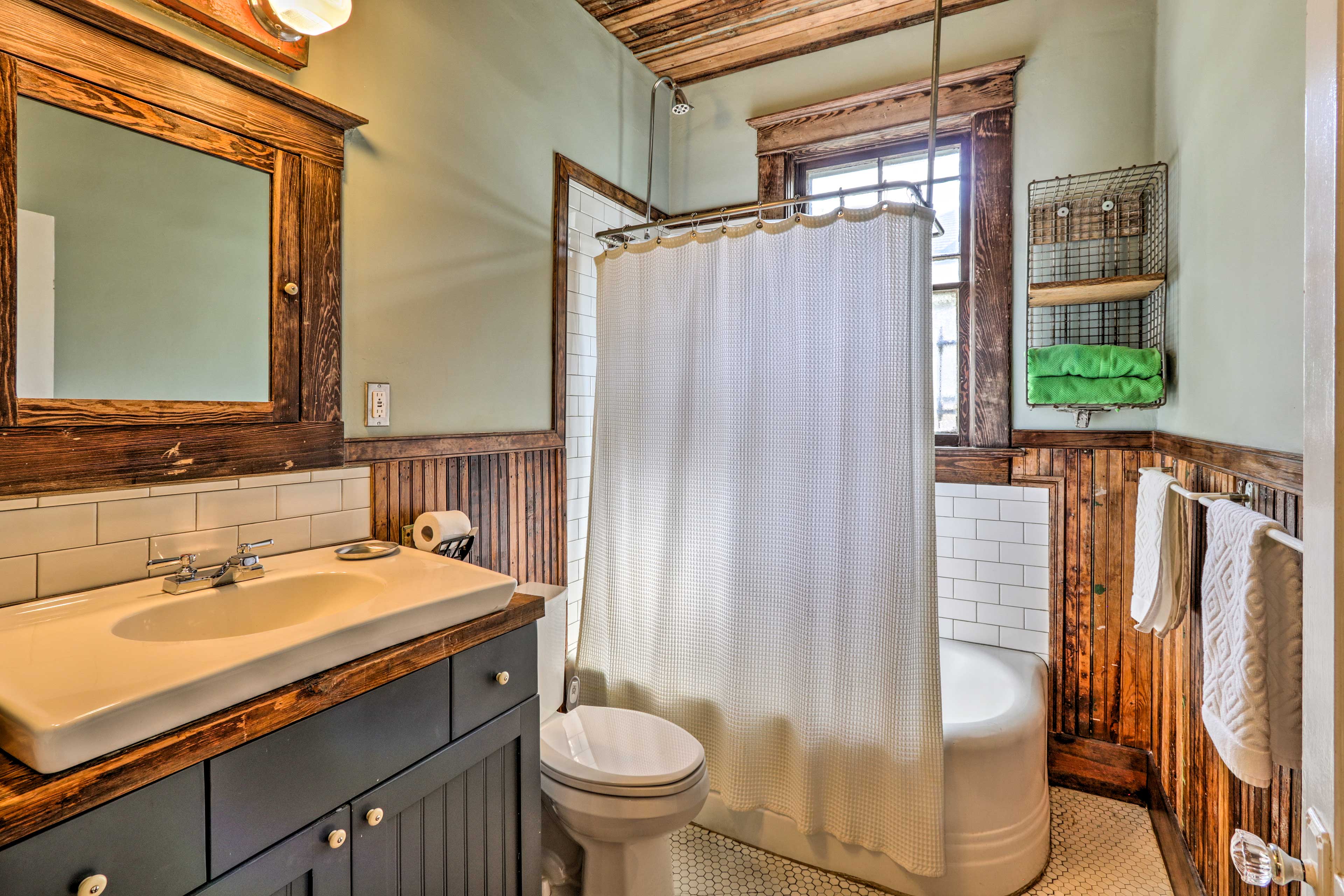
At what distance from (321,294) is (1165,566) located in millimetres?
2054

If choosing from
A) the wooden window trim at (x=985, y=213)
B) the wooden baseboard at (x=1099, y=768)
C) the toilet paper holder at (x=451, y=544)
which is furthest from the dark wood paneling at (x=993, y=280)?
the toilet paper holder at (x=451, y=544)

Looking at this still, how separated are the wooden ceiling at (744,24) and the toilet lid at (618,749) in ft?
7.92

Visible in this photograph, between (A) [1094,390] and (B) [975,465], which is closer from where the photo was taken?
(A) [1094,390]

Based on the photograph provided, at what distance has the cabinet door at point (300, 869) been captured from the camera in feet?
2.67

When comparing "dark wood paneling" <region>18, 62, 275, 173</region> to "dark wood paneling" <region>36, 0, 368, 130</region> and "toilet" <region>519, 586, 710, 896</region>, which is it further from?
"toilet" <region>519, 586, 710, 896</region>

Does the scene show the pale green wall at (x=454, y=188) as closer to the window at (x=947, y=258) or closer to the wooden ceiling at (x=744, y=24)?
the wooden ceiling at (x=744, y=24)

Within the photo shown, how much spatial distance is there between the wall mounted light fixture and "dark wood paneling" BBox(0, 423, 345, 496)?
85 centimetres

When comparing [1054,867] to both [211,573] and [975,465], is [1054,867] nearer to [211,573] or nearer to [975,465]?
[975,465]

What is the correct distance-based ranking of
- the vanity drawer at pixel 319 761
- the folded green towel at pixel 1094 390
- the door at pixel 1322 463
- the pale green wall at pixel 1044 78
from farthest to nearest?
the pale green wall at pixel 1044 78 < the folded green towel at pixel 1094 390 < the vanity drawer at pixel 319 761 < the door at pixel 1322 463

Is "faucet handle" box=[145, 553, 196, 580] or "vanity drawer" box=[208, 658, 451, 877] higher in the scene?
"faucet handle" box=[145, 553, 196, 580]

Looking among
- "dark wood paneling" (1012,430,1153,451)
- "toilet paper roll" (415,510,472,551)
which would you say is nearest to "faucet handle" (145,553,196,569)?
"toilet paper roll" (415,510,472,551)

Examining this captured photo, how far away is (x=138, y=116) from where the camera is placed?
3.87ft

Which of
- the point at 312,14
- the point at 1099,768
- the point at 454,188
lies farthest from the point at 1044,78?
the point at 1099,768

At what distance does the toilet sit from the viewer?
4.76 feet
